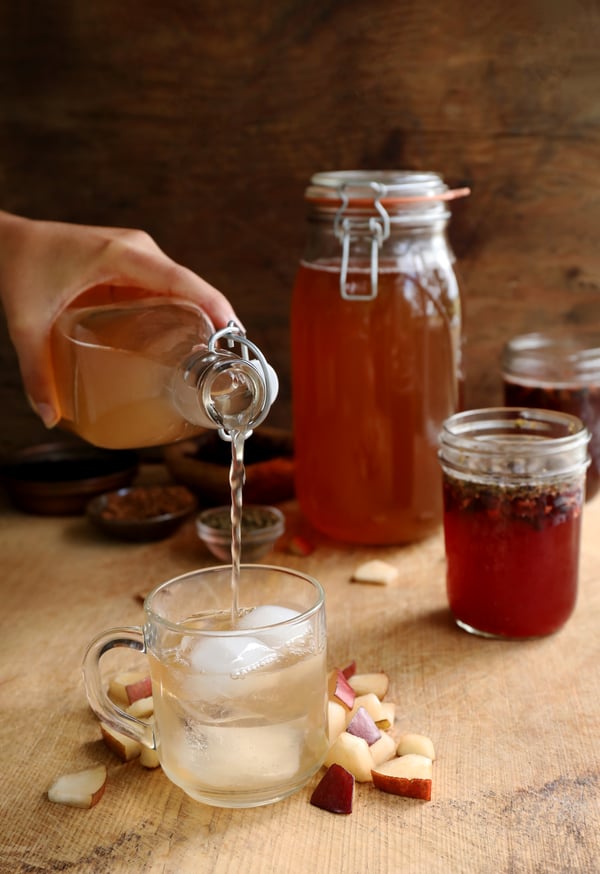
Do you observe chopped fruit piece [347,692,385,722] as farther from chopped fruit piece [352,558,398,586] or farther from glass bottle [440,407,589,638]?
chopped fruit piece [352,558,398,586]

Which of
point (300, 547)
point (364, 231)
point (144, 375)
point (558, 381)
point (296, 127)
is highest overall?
point (296, 127)

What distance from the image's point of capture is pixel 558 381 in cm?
163

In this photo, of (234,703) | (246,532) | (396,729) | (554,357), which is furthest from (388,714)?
(554,357)

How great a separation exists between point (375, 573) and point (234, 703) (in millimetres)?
557

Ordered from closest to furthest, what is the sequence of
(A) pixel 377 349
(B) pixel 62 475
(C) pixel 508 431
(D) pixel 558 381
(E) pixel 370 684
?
(E) pixel 370 684
(C) pixel 508 431
(A) pixel 377 349
(D) pixel 558 381
(B) pixel 62 475

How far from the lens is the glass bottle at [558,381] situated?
5.26 feet

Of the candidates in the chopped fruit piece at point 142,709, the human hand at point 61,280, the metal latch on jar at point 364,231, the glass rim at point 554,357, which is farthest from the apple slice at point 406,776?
the glass rim at point 554,357

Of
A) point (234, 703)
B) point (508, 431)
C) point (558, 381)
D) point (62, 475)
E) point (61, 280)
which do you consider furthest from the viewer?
point (62, 475)

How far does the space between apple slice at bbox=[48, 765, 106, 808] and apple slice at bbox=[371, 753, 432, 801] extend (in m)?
0.25

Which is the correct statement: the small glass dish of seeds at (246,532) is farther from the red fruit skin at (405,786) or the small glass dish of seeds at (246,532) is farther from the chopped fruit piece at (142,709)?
the red fruit skin at (405,786)

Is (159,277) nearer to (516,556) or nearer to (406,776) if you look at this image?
(516,556)

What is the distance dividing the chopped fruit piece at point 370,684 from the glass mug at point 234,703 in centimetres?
15

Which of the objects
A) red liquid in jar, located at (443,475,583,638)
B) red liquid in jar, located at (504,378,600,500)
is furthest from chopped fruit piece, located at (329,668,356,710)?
red liquid in jar, located at (504,378,600,500)

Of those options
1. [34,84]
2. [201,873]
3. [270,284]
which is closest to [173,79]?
[34,84]
